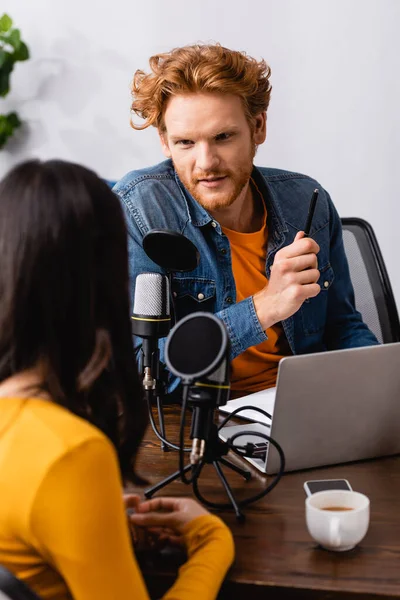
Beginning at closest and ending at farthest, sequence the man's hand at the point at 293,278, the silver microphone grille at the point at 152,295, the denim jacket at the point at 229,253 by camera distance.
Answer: the silver microphone grille at the point at 152,295 < the man's hand at the point at 293,278 < the denim jacket at the point at 229,253

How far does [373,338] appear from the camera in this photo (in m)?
1.81

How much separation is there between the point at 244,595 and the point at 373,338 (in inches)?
39.5

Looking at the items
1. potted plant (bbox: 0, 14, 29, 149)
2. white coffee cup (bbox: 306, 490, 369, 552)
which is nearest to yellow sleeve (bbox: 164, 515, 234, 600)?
white coffee cup (bbox: 306, 490, 369, 552)

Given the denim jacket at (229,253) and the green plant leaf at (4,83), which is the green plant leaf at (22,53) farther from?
the denim jacket at (229,253)

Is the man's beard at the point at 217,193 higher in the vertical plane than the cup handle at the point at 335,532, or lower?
higher

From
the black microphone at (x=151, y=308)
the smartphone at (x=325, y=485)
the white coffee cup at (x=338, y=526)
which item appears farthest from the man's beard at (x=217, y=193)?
the white coffee cup at (x=338, y=526)

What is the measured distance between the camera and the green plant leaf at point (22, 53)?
10.7 feet

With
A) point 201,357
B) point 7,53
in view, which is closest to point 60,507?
point 201,357

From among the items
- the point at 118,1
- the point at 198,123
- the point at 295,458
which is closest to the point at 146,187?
the point at 198,123

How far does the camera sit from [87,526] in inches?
29.0

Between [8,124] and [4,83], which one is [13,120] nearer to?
[8,124]

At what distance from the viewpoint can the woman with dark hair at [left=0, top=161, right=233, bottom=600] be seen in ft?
2.42

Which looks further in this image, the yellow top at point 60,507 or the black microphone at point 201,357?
the black microphone at point 201,357

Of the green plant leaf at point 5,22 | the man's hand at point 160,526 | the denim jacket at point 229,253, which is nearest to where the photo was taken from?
the man's hand at point 160,526
